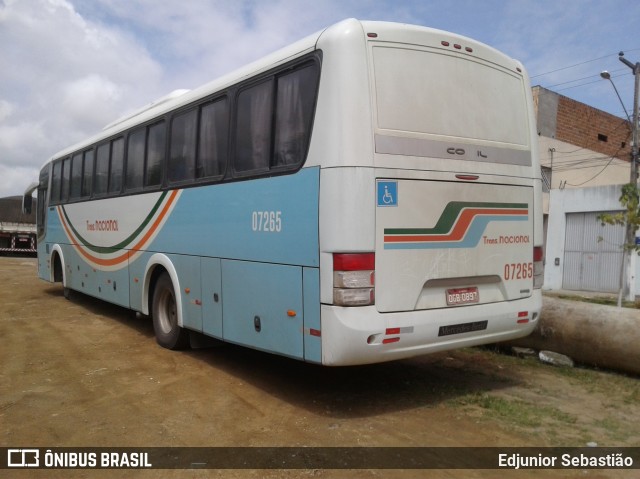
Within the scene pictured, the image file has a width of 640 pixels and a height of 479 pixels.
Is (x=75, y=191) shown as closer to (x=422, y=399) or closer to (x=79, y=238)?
(x=79, y=238)

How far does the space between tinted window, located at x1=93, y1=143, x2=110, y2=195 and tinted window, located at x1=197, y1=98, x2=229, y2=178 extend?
12.0 ft

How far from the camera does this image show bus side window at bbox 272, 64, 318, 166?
5.03 metres

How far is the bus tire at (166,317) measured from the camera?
7.64 m

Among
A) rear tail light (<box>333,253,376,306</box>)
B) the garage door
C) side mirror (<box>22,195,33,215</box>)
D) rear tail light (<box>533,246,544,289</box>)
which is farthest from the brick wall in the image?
rear tail light (<box>333,253,376,306</box>)

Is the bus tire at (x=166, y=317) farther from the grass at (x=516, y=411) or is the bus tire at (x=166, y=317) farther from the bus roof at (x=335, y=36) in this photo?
the grass at (x=516, y=411)

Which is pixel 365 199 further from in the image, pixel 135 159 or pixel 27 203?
pixel 27 203

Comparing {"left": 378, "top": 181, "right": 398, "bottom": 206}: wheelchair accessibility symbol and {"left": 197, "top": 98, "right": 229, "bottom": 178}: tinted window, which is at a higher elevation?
{"left": 197, "top": 98, "right": 229, "bottom": 178}: tinted window

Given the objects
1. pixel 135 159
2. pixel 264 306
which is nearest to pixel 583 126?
pixel 135 159

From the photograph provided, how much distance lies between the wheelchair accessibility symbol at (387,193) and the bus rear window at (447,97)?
49cm

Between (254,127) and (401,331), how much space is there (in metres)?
2.54

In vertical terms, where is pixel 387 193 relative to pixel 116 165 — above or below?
below

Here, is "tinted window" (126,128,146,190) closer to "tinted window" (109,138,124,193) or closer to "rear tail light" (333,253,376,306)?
→ "tinted window" (109,138,124,193)

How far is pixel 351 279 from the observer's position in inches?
183

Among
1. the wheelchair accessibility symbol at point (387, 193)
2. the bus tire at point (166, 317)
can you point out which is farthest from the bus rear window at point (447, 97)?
the bus tire at point (166, 317)
